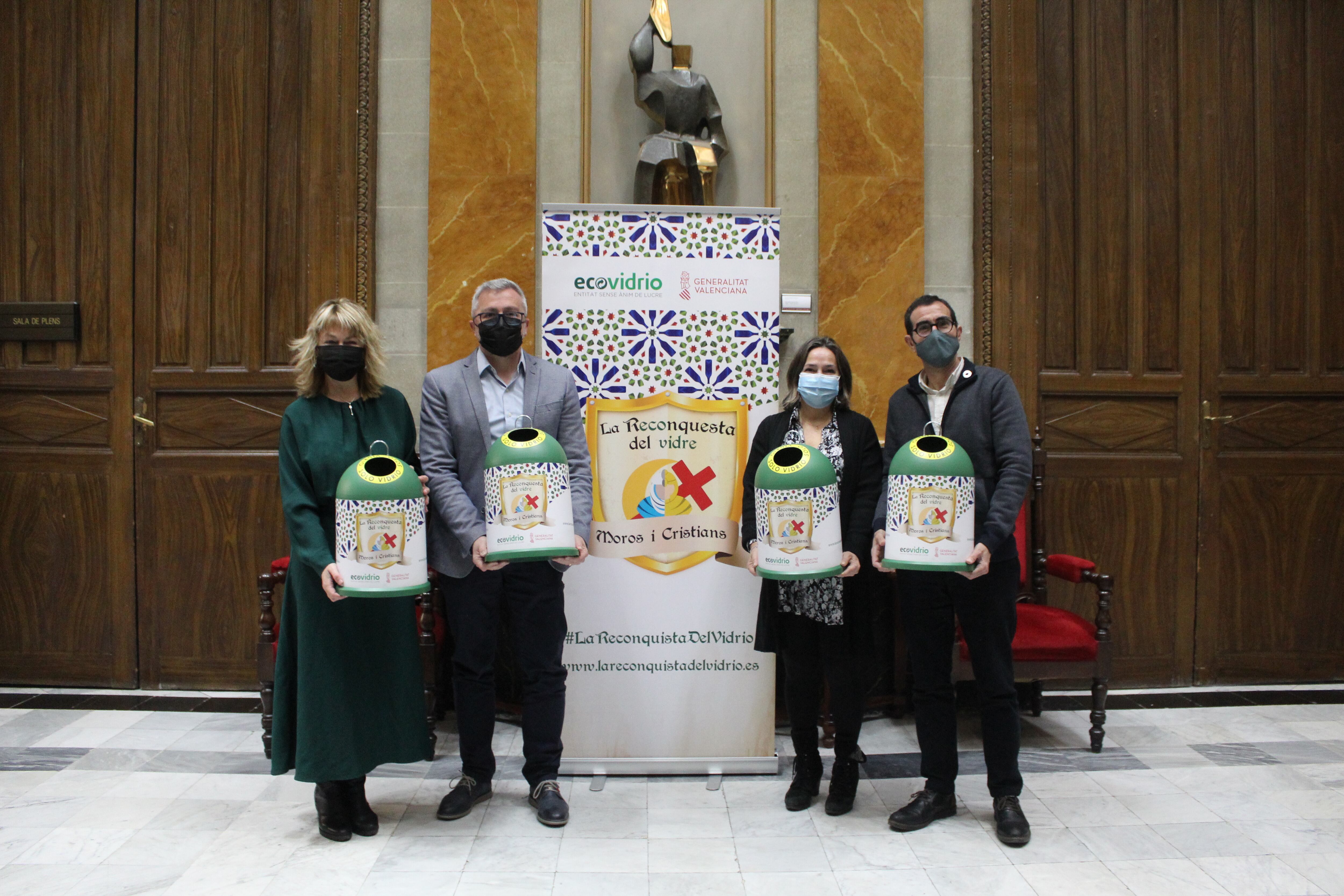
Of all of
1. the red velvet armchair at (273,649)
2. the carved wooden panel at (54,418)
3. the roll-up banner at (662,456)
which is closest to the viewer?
the roll-up banner at (662,456)

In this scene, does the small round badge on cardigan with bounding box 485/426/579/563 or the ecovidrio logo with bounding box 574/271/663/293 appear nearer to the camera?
the small round badge on cardigan with bounding box 485/426/579/563

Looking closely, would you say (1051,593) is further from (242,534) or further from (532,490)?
(242,534)

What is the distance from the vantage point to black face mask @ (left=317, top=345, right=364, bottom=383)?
8.68 feet

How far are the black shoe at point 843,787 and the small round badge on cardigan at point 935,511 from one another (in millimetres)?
707

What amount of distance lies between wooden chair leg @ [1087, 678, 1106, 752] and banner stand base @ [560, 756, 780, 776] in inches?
49.4

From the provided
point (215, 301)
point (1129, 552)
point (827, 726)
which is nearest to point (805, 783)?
point (827, 726)

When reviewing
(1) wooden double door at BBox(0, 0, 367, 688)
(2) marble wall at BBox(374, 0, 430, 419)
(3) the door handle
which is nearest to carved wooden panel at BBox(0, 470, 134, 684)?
(1) wooden double door at BBox(0, 0, 367, 688)

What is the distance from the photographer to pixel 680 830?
2.82m

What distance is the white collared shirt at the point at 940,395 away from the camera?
110 inches

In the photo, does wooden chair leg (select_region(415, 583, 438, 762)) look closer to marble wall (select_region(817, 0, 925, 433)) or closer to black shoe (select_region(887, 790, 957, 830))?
black shoe (select_region(887, 790, 957, 830))

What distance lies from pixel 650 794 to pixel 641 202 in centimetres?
239

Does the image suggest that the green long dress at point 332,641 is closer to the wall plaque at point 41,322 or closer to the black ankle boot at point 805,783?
the black ankle boot at point 805,783

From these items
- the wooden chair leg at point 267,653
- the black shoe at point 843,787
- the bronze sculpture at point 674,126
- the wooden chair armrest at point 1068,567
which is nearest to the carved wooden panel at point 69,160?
the wooden chair leg at point 267,653

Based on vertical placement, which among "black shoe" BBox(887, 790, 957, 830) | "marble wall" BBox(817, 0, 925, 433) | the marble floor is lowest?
the marble floor
